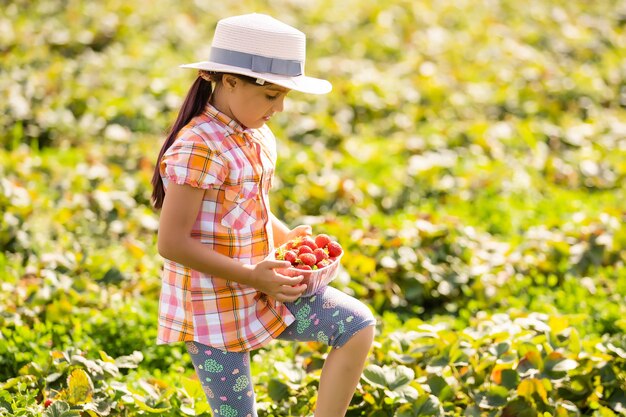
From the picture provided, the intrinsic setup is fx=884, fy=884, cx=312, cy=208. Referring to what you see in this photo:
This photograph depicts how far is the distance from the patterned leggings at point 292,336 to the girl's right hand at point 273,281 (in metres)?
0.14

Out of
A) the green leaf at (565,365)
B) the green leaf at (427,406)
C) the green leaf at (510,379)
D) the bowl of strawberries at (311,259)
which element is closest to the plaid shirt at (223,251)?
the bowl of strawberries at (311,259)

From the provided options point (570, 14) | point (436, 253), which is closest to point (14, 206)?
point (436, 253)

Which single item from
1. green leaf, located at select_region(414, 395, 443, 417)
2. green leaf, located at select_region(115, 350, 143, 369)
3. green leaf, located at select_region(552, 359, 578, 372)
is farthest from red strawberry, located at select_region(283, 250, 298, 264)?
green leaf, located at select_region(552, 359, 578, 372)

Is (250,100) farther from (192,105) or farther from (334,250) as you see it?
(334,250)

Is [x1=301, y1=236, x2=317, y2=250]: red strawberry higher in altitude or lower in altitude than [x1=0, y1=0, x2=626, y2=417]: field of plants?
higher

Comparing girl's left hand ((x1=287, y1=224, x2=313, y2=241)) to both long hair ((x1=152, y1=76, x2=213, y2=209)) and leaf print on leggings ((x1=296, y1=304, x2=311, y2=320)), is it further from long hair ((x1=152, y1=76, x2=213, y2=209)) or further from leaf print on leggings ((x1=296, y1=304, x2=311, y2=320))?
long hair ((x1=152, y1=76, x2=213, y2=209))

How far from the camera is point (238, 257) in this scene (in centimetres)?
267

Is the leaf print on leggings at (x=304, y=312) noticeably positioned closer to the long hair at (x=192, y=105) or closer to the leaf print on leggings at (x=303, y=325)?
the leaf print on leggings at (x=303, y=325)

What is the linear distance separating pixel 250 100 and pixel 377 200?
3005 mm

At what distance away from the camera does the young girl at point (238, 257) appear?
2.56m

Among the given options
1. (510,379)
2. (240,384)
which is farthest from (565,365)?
(240,384)

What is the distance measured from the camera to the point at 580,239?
4.86m

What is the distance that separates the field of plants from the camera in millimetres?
3367

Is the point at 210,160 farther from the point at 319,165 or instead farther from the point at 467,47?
the point at 467,47
